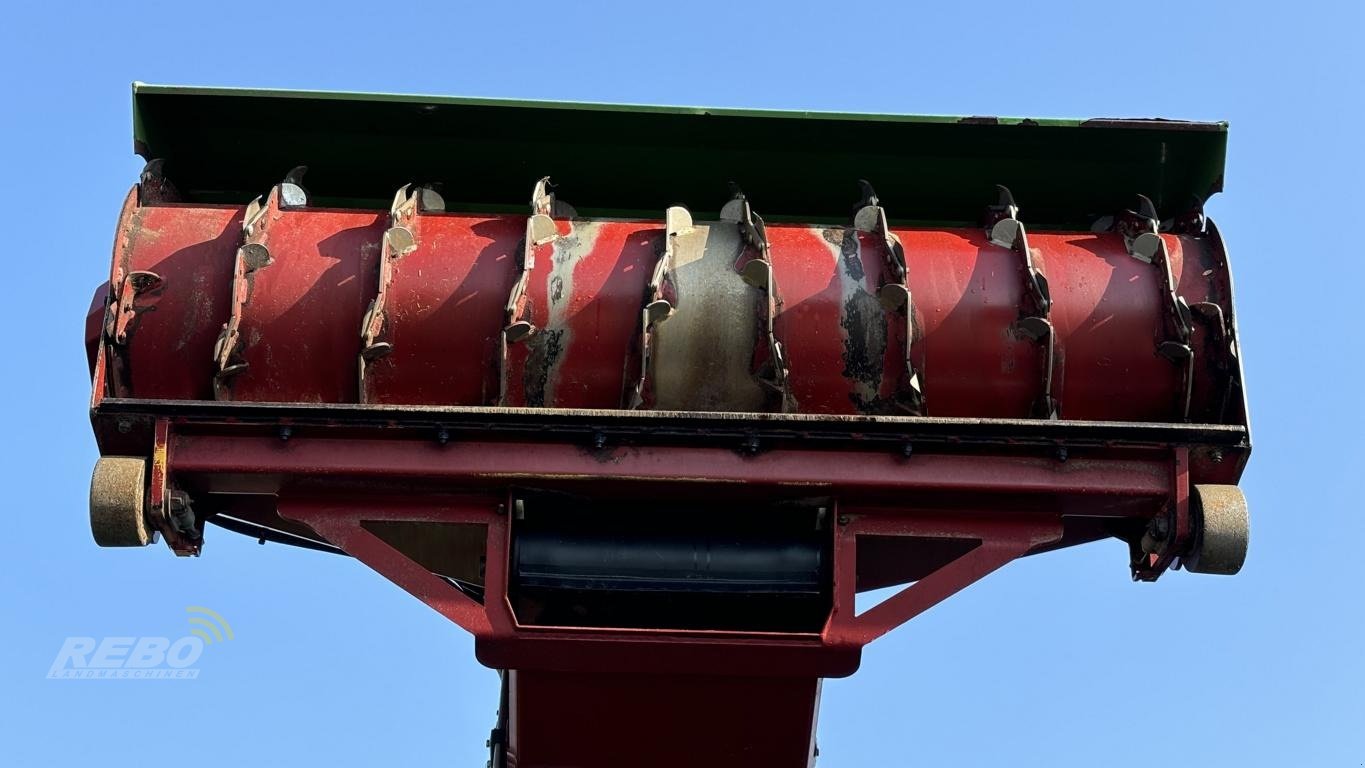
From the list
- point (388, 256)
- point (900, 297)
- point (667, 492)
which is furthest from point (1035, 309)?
point (388, 256)

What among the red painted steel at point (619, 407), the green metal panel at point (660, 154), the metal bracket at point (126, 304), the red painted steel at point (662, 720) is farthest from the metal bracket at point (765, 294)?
the metal bracket at point (126, 304)

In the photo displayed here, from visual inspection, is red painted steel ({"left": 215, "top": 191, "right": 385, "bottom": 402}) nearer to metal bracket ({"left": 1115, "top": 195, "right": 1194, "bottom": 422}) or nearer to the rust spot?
the rust spot

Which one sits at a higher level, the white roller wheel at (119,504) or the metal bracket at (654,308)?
the metal bracket at (654,308)

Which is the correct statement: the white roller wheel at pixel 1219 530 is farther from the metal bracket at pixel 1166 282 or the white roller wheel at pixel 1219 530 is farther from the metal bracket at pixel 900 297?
the metal bracket at pixel 900 297

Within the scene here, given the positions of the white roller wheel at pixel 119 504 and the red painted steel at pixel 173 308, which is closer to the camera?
the white roller wheel at pixel 119 504

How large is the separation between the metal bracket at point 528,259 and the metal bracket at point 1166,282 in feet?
8.36

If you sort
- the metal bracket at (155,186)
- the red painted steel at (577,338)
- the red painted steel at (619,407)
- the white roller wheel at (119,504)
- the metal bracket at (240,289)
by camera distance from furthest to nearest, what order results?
the metal bracket at (155,186), the red painted steel at (577,338), the metal bracket at (240,289), the red painted steel at (619,407), the white roller wheel at (119,504)

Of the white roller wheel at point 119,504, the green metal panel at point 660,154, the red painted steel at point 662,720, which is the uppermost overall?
the green metal panel at point 660,154

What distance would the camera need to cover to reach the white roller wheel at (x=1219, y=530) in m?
Answer: 7.91

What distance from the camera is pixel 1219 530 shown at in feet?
26.0

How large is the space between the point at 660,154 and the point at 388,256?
1.48 meters

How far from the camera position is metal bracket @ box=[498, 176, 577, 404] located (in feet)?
26.2

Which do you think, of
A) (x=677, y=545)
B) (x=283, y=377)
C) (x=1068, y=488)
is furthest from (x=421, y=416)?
(x=1068, y=488)

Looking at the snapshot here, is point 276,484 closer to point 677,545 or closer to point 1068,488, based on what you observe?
point 677,545
